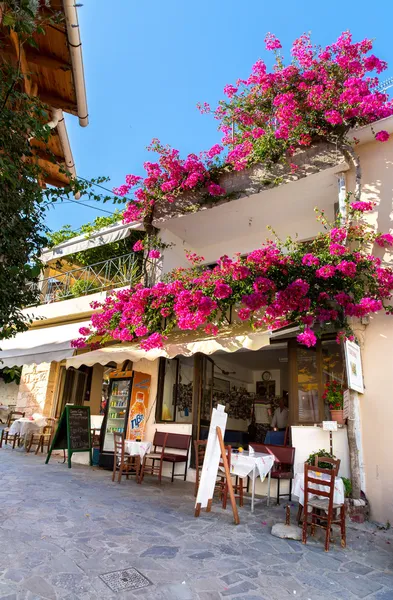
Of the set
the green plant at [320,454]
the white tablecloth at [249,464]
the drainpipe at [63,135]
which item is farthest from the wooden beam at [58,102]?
the green plant at [320,454]

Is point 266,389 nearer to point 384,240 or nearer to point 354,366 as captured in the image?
point 354,366

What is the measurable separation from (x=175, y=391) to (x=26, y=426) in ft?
16.0

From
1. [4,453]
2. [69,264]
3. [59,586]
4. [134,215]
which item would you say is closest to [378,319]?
[59,586]

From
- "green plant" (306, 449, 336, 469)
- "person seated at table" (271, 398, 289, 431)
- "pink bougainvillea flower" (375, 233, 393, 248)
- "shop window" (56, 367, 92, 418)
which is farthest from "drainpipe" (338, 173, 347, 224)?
"shop window" (56, 367, 92, 418)

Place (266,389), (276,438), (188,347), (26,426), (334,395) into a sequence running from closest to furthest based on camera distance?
(334,395)
(188,347)
(276,438)
(26,426)
(266,389)

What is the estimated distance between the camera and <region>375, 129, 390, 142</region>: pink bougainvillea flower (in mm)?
7656

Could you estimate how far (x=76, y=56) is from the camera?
4988mm

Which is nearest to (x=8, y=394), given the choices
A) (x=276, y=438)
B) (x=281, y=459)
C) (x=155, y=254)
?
(x=155, y=254)

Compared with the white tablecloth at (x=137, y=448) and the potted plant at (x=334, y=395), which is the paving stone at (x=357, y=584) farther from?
the white tablecloth at (x=137, y=448)

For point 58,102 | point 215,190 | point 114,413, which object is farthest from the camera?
point 114,413

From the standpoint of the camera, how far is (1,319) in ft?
10.1

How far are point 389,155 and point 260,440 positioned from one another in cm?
959

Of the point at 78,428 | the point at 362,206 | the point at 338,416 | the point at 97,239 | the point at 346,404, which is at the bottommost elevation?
the point at 78,428

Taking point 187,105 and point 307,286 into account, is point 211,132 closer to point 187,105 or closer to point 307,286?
point 187,105
